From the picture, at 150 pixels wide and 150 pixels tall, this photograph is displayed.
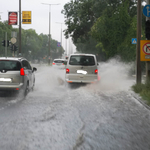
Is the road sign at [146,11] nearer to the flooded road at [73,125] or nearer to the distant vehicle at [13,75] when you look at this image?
the flooded road at [73,125]

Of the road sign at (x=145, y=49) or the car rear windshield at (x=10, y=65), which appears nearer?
the car rear windshield at (x=10, y=65)

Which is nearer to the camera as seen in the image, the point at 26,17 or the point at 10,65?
the point at 10,65

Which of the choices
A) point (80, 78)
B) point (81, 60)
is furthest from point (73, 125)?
point (81, 60)

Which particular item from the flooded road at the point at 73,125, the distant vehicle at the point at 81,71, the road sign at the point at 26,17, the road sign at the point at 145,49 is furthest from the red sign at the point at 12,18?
the flooded road at the point at 73,125

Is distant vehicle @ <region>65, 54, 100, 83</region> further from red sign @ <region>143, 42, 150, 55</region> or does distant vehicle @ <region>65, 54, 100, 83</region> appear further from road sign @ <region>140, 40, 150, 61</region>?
red sign @ <region>143, 42, 150, 55</region>

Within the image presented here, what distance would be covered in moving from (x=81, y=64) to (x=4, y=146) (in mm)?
10911

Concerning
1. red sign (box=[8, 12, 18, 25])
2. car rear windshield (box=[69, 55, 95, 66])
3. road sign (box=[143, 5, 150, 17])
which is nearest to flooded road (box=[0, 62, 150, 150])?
road sign (box=[143, 5, 150, 17])

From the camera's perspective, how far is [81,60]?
16.0 m

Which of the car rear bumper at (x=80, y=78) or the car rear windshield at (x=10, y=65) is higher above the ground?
the car rear windshield at (x=10, y=65)

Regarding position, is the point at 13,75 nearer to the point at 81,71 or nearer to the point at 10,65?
the point at 10,65

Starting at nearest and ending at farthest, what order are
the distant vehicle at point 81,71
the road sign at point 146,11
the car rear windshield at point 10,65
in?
the car rear windshield at point 10,65 → the road sign at point 146,11 → the distant vehicle at point 81,71

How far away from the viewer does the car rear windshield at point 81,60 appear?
1595 centimetres

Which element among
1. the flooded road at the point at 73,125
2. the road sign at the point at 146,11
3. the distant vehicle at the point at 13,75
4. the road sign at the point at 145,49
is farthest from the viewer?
the road sign at the point at 145,49

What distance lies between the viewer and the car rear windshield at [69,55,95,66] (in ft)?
52.3
